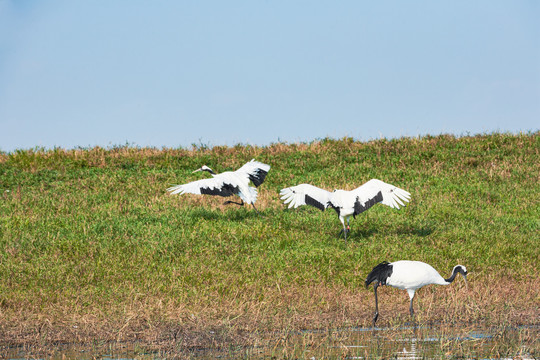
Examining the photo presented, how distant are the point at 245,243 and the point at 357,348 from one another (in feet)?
23.3

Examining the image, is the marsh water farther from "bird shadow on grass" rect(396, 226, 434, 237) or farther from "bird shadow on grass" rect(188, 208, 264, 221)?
"bird shadow on grass" rect(188, 208, 264, 221)

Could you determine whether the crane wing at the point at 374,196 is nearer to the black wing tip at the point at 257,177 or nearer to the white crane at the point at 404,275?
the black wing tip at the point at 257,177

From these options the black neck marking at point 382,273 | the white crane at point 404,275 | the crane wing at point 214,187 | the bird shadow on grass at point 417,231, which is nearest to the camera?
the white crane at point 404,275

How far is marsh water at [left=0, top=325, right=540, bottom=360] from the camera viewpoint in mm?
6895

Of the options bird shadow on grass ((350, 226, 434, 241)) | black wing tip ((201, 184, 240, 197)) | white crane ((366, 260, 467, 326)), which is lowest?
white crane ((366, 260, 467, 326))

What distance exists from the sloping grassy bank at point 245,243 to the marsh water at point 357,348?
39 cm

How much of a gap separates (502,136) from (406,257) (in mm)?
16735

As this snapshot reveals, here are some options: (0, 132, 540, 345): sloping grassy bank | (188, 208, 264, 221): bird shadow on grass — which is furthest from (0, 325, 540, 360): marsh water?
(188, 208, 264, 221): bird shadow on grass

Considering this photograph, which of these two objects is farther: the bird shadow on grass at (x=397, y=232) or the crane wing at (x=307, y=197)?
A: the bird shadow on grass at (x=397, y=232)

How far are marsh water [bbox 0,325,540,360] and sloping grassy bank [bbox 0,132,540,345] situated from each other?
15.4 inches

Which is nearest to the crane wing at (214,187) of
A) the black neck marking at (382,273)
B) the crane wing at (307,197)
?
the crane wing at (307,197)

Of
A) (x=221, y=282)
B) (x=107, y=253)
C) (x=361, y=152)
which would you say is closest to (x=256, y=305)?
(x=221, y=282)

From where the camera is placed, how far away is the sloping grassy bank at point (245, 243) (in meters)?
8.95

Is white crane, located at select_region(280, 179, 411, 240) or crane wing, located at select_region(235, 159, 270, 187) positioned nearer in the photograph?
white crane, located at select_region(280, 179, 411, 240)
